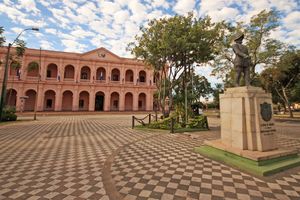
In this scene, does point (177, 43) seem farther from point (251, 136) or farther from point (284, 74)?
point (284, 74)

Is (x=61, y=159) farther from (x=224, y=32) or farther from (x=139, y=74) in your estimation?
(x=139, y=74)

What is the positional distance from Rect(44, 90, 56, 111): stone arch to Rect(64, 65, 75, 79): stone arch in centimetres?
399

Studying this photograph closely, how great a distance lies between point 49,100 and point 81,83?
6834 mm

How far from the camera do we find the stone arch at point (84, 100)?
3319 centimetres

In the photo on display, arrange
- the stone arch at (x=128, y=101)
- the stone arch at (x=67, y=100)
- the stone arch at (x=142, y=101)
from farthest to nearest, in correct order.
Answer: the stone arch at (x=142, y=101) → the stone arch at (x=128, y=101) → the stone arch at (x=67, y=100)

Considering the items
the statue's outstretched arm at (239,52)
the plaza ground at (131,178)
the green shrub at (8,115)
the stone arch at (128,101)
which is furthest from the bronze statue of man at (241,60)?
the stone arch at (128,101)

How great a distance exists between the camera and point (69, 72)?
33.0m

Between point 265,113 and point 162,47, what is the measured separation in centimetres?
904

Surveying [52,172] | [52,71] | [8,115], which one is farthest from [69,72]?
[52,172]

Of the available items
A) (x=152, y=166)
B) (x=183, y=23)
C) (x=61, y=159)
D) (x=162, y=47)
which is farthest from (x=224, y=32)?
(x=61, y=159)

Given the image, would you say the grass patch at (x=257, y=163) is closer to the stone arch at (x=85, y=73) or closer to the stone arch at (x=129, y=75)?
the stone arch at (x=85, y=73)

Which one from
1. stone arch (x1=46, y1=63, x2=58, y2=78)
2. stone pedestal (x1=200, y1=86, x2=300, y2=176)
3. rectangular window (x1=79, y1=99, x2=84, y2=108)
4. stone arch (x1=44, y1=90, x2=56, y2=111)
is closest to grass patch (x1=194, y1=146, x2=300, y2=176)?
stone pedestal (x1=200, y1=86, x2=300, y2=176)

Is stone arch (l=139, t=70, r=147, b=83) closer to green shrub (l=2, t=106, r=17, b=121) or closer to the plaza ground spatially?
green shrub (l=2, t=106, r=17, b=121)

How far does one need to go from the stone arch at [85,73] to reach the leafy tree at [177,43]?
21.4m
